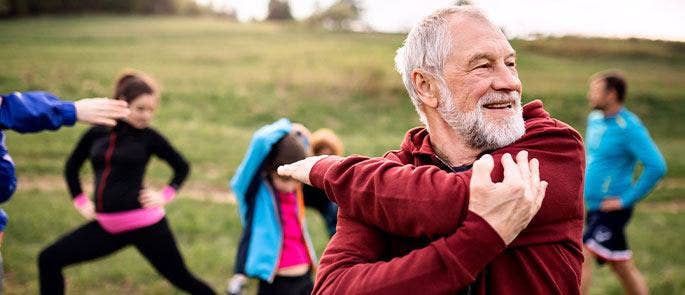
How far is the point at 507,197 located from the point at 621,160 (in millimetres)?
4721

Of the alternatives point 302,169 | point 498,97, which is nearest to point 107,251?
point 302,169

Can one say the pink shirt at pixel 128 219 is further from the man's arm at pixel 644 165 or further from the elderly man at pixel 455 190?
the man's arm at pixel 644 165

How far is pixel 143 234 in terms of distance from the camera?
4.70 meters

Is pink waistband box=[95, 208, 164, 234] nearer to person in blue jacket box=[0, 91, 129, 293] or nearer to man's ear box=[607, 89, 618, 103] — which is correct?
person in blue jacket box=[0, 91, 129, 293]

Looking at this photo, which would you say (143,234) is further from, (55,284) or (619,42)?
(619,42)

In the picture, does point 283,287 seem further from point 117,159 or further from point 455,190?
point 455,190

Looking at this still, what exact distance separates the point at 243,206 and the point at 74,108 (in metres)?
1.47

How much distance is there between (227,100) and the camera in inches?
728

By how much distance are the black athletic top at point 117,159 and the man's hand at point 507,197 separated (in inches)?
150

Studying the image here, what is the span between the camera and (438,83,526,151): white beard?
1.86 metres

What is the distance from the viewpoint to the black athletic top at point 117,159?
15.2ft

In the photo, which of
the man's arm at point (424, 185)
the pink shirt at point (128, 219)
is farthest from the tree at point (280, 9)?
the man's arm at point (424, 185)

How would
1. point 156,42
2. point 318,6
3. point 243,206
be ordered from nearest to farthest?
1. point 243,206
2. point 156,42
3. point 318,6

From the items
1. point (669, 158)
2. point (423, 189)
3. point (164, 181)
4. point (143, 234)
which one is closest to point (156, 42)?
point (164, 181)
